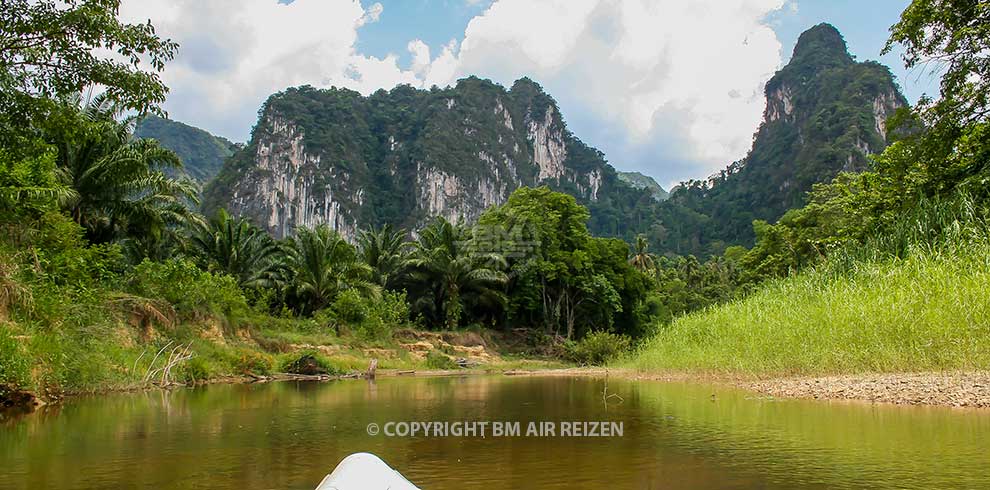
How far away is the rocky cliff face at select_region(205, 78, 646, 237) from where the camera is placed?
8975 cm

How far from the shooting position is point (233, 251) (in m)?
26.8

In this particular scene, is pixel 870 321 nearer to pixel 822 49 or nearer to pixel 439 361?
pixel 439 361

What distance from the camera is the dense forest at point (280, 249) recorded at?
7852mm

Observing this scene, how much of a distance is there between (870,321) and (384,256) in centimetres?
2701

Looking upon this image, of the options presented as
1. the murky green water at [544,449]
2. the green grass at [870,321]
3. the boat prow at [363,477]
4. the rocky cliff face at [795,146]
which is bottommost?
the murky green water at [544,449]

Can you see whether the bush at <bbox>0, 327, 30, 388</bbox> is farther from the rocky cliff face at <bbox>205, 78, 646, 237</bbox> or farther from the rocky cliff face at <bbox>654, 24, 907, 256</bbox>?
the rocky cliff face at <bbox>654, 24, 907, 256</bbox>

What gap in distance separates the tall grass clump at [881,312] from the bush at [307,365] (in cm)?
1010

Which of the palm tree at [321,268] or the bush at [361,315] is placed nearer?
the bush at [361,315]

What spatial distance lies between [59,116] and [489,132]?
104 metres

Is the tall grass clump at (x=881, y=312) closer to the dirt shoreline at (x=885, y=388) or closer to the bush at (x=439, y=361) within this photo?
the dirt shoreline at (x=885, y=388)

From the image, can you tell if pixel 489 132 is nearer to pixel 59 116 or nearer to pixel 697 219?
pixel 697 219

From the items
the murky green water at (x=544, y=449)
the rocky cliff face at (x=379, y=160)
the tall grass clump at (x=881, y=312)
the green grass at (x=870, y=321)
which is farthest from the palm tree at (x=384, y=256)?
the rocky cliff face at (x=379, y=160)

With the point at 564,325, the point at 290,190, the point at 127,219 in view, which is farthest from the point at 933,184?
the point at 290,190

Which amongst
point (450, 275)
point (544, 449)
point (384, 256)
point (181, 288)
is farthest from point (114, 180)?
point (450, 275)
